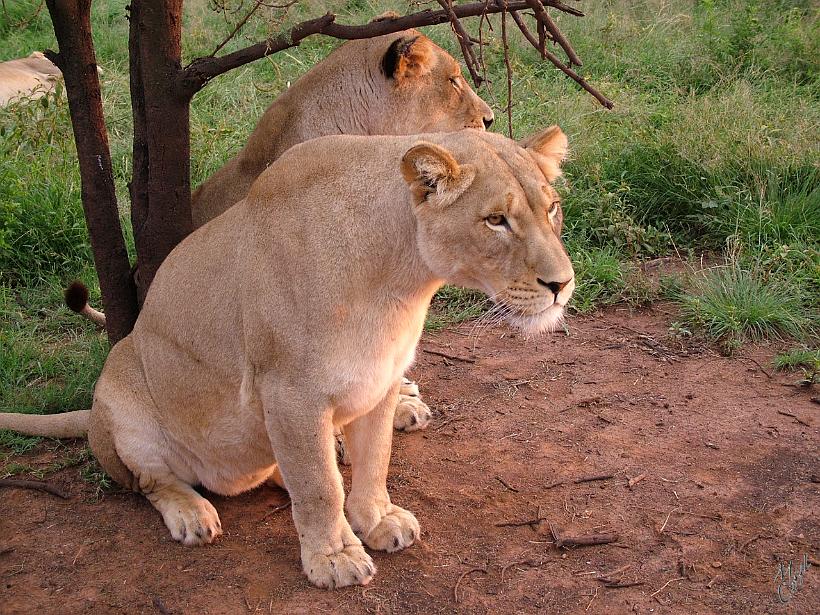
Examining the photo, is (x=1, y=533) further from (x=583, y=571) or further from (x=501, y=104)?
(x=501, y=104)

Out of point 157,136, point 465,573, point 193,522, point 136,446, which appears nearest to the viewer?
point 465,573

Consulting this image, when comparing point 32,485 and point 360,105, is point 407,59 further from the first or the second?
point 32,485

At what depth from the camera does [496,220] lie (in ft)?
9.41

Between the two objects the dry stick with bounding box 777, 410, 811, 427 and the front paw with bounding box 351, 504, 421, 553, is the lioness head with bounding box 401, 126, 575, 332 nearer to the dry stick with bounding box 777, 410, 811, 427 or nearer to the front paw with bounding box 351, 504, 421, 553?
the front paw with bounding box 351, 504, 421, 553

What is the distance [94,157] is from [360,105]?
1.23 m

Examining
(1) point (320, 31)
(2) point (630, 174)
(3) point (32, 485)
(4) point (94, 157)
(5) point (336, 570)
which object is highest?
(1) point (320, 31)

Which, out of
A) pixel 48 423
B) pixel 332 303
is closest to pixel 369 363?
pixel 332 303

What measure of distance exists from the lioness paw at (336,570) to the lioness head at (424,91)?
233 cm

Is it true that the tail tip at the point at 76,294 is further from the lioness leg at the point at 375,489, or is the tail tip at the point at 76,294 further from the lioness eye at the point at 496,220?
the lioness eye at the point at 496,220

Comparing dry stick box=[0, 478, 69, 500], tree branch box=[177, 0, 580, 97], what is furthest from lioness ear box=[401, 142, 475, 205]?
dry stick box=[0, 478, 69, 500]

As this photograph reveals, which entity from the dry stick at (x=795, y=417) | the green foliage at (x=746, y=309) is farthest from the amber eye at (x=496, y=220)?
the green foliage at (x=746, y=309)

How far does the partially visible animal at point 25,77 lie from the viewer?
24.8ft

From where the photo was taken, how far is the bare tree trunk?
4.18 meters

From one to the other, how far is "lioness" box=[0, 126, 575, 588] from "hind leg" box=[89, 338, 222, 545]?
11 millimetres
